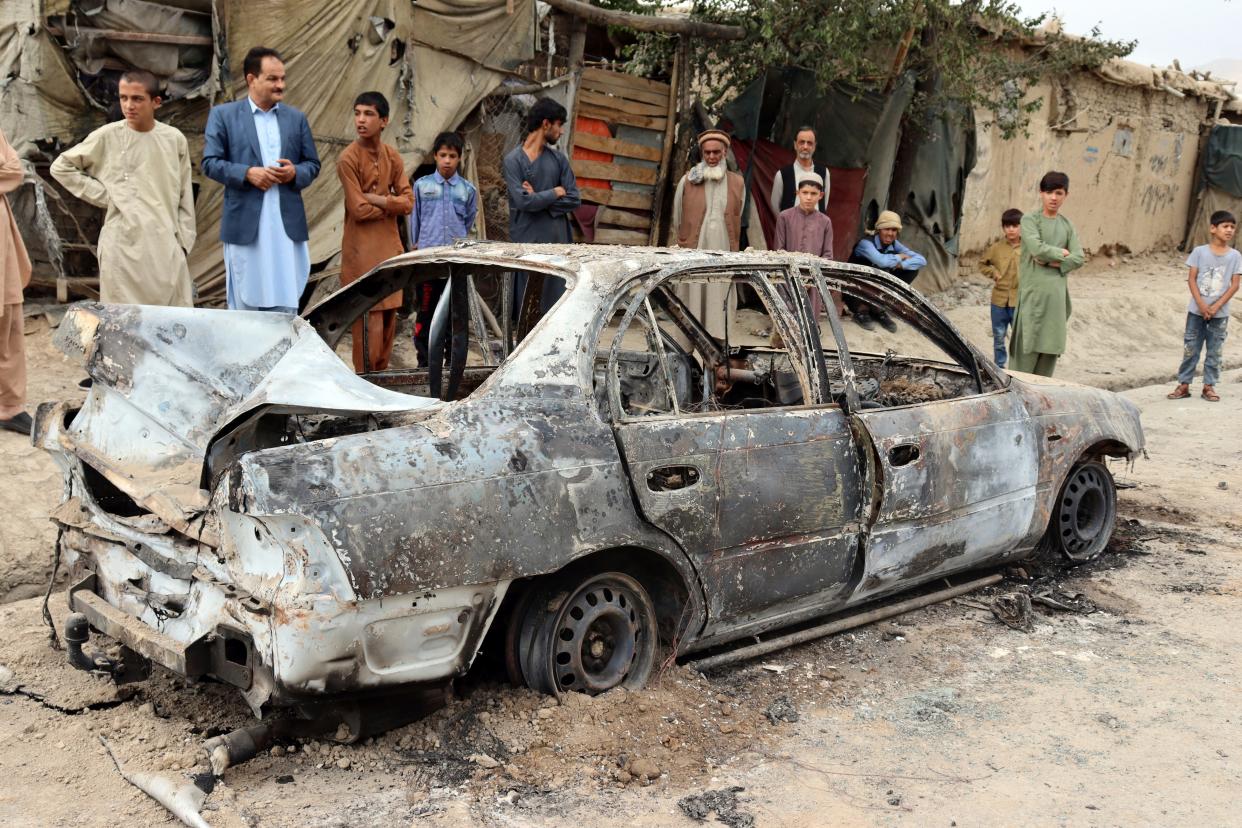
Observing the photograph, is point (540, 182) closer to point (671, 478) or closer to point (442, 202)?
point (442, 202)

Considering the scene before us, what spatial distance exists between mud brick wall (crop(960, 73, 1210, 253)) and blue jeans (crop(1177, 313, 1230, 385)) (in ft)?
15.1

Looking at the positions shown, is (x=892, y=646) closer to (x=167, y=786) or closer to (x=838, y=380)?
(x=838, y=380)

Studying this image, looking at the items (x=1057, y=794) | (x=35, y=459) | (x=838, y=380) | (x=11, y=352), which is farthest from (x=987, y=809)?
(x=11, y=352)

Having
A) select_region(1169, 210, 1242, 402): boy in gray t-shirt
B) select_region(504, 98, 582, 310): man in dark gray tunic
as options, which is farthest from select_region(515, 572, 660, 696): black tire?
select_region(1169, 210, 1242, 402): boy in gray t-shirt

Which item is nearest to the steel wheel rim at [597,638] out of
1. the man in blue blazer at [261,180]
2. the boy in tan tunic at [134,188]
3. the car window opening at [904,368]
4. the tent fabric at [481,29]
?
the car window opening at [904,368]

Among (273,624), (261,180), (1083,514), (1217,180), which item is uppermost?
(1217,180)

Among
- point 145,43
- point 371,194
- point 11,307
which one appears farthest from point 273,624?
point 145,43

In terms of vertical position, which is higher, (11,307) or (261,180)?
(261,180)

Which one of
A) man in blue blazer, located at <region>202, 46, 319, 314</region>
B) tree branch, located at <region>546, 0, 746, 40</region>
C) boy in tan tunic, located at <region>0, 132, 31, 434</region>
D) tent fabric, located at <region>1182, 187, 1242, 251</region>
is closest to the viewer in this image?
boy in tan tunic, located at <region>0, 132, 31, 434</region>

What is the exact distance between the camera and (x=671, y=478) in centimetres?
366

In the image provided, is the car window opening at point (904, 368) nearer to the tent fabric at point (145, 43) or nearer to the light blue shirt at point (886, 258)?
the light blue shirt at point (886, 258)

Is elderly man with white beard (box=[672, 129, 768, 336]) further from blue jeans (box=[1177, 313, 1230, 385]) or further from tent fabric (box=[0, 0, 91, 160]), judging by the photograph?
tent fabric (box=[0, 0, 91, 160])

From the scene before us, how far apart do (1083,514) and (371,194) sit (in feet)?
14.5

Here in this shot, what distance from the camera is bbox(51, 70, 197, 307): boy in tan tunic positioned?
6.16 m
